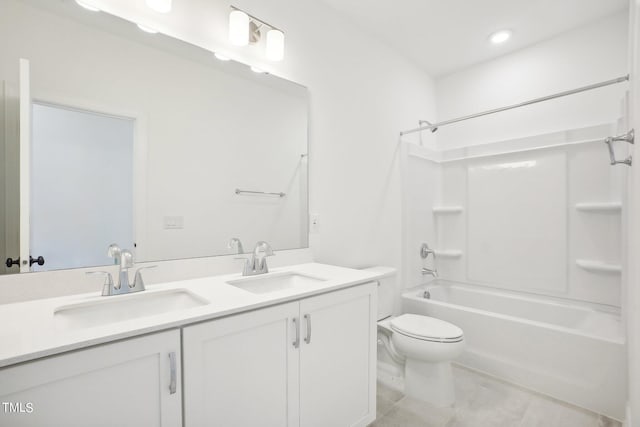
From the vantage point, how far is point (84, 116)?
1.17 metres

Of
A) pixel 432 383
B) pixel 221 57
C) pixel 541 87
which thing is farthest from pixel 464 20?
pixel 432 383

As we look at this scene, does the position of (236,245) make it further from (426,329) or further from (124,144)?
(426,329)

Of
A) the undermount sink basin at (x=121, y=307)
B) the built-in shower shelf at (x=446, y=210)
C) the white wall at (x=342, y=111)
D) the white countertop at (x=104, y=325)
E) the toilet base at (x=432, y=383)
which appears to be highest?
the white wall at (x=342, y=111)

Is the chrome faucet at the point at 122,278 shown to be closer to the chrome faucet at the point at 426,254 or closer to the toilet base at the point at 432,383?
the toilet base at the point at 432,383

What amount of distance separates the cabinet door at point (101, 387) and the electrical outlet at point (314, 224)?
1.15 meters

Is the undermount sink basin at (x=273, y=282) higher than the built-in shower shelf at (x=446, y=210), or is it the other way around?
the built-in shower shelf at (x=446, y=210)

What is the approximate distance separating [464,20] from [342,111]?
1165 mm

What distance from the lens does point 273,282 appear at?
155 centimetres

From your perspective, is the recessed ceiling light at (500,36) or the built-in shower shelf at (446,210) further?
the built-in shower shelf at (446,210)

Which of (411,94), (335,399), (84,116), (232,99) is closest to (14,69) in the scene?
(84,116)

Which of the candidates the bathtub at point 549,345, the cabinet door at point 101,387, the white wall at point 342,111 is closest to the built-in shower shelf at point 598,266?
the bathtub at point 549,345

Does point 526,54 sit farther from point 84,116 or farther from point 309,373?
point 84,116

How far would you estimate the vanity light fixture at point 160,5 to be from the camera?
4.19 feet

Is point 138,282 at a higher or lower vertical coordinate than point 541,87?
lower
